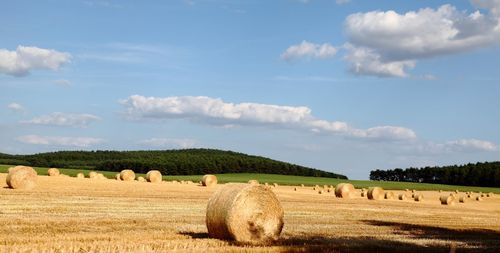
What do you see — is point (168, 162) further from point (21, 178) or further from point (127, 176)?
point (21, 178)

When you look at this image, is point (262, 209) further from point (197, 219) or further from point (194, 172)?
point (194, 172)

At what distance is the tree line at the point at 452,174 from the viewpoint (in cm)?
8738

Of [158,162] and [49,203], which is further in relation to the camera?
[158,162]

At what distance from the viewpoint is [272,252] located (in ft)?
40.0

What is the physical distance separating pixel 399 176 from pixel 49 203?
283 ft

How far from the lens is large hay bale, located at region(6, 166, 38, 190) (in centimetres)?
2955

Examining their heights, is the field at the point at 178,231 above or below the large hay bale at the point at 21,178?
below

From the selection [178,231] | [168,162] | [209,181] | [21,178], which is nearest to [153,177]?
[209,181]

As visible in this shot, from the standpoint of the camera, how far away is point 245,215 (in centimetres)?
1468

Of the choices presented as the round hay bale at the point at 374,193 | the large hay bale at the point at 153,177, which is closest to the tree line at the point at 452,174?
the round hay bale at the point at 374,193

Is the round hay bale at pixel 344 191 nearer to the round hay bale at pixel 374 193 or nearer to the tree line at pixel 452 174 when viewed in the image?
the round hay bale at pixel 374 193

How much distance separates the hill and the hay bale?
69543 millimetres

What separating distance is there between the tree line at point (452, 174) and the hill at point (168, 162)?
923 cm

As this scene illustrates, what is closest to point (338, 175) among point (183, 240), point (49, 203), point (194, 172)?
point (194, 172)
